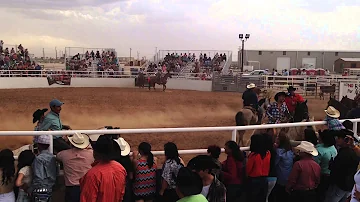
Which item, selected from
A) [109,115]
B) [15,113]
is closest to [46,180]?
[109,115]

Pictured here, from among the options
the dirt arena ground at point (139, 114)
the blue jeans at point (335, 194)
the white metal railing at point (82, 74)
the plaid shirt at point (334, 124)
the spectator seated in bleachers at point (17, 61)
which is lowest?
the dirt arena ground at point (139, 114)

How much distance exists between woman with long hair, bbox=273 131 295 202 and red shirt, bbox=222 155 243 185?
59 centimetres

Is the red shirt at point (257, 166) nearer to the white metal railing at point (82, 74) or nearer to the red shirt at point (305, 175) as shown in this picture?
the red shirt at point (305, 175)

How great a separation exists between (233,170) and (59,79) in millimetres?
25227

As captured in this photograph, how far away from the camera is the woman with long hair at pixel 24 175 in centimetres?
357

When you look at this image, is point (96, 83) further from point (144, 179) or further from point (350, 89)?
point (144, 179)

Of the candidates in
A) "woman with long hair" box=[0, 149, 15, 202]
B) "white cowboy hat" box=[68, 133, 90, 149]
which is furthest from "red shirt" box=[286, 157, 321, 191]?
"woman with long hair" box=[0, 149, 15, 202]

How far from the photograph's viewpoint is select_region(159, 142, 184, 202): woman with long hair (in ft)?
12.4

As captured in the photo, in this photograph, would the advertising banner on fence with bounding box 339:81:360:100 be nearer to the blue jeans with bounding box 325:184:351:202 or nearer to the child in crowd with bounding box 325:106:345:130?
the child in crowd with bounding box 325:106:345:130

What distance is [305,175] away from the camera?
4.04 metres

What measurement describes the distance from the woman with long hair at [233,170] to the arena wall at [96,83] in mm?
22991

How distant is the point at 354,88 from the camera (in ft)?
54.6

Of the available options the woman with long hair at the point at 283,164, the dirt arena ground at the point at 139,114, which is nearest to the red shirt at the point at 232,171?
the woman with long hair at the point at 283,164

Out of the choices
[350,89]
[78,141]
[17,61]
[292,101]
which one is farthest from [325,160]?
[17,61]
